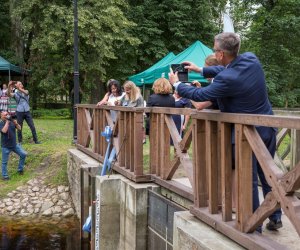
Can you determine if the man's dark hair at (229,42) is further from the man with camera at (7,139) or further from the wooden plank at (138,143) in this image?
the man with camera at (7,139)

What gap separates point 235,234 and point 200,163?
803mm

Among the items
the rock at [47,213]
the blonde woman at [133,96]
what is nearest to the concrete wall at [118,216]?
the blonde woman at [133,96]

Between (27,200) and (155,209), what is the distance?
5.19 metres

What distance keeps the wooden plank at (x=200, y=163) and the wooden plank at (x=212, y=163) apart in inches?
5.7

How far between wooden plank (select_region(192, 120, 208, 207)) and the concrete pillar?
20cm

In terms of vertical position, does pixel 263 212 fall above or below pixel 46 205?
above

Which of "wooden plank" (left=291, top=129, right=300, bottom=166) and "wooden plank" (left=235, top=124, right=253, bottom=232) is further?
"wooden plank" (left=291, top=129, right=300, bottom=166)

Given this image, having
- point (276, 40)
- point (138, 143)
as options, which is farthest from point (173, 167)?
point (276, 40)

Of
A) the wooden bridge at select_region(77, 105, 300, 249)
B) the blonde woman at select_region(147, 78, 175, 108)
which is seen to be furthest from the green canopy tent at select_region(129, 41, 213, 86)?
the wooden bridge at select_region(77, 105, 300, 249)

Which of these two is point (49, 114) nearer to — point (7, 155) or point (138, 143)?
point (7, 155)

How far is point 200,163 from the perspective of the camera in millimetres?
4160

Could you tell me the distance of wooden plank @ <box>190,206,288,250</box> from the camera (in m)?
3.28

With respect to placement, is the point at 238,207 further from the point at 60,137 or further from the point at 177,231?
the point at 60,137

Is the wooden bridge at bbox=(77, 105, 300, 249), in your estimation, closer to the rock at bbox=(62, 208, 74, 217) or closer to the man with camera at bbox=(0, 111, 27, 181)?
the rock at bbox=(62, 208, 74, 217)
